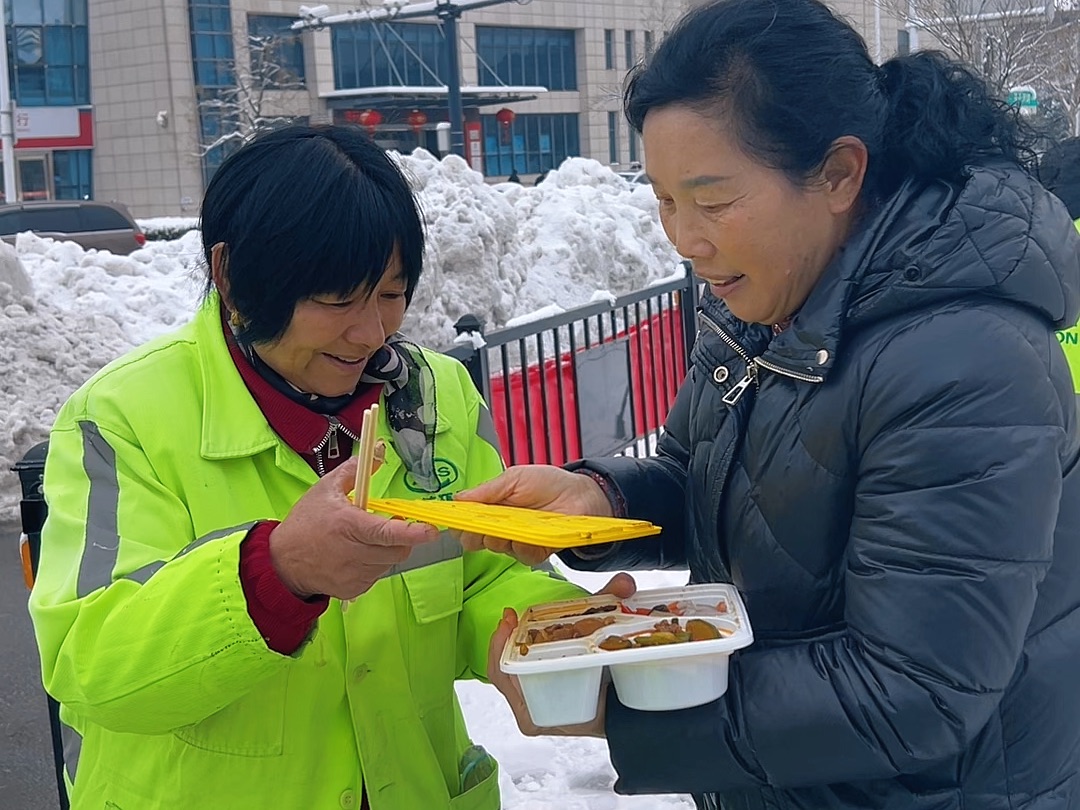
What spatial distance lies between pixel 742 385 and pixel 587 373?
4682mm

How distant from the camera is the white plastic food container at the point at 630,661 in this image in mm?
1560

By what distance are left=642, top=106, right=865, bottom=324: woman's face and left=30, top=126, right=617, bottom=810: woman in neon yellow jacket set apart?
0.51 m

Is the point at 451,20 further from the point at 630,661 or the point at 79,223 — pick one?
the point at 630,661

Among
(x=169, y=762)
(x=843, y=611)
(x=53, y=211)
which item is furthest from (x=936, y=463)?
(x=53, y=211)

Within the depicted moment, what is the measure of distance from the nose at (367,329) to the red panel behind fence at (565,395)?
2903 mm

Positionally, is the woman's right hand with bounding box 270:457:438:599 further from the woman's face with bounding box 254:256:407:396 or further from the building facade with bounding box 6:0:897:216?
the building facade with bounding box 6:0:897:216

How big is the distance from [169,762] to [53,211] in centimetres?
1950

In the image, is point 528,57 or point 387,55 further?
point 528,57

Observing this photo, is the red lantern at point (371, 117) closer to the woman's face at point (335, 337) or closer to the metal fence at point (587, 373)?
the metal fence at point (587, 373)

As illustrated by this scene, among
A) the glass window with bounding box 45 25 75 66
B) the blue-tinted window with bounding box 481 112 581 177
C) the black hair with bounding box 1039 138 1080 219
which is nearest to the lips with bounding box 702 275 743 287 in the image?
the black hair with bounding box 1039 138 1080 219

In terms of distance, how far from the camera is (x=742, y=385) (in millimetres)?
1762

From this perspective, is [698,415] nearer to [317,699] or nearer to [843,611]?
[843,611]

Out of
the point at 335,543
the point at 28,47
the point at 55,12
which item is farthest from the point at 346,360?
the point at 55,12

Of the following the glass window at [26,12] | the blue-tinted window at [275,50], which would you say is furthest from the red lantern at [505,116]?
the glass window at [26,12]
